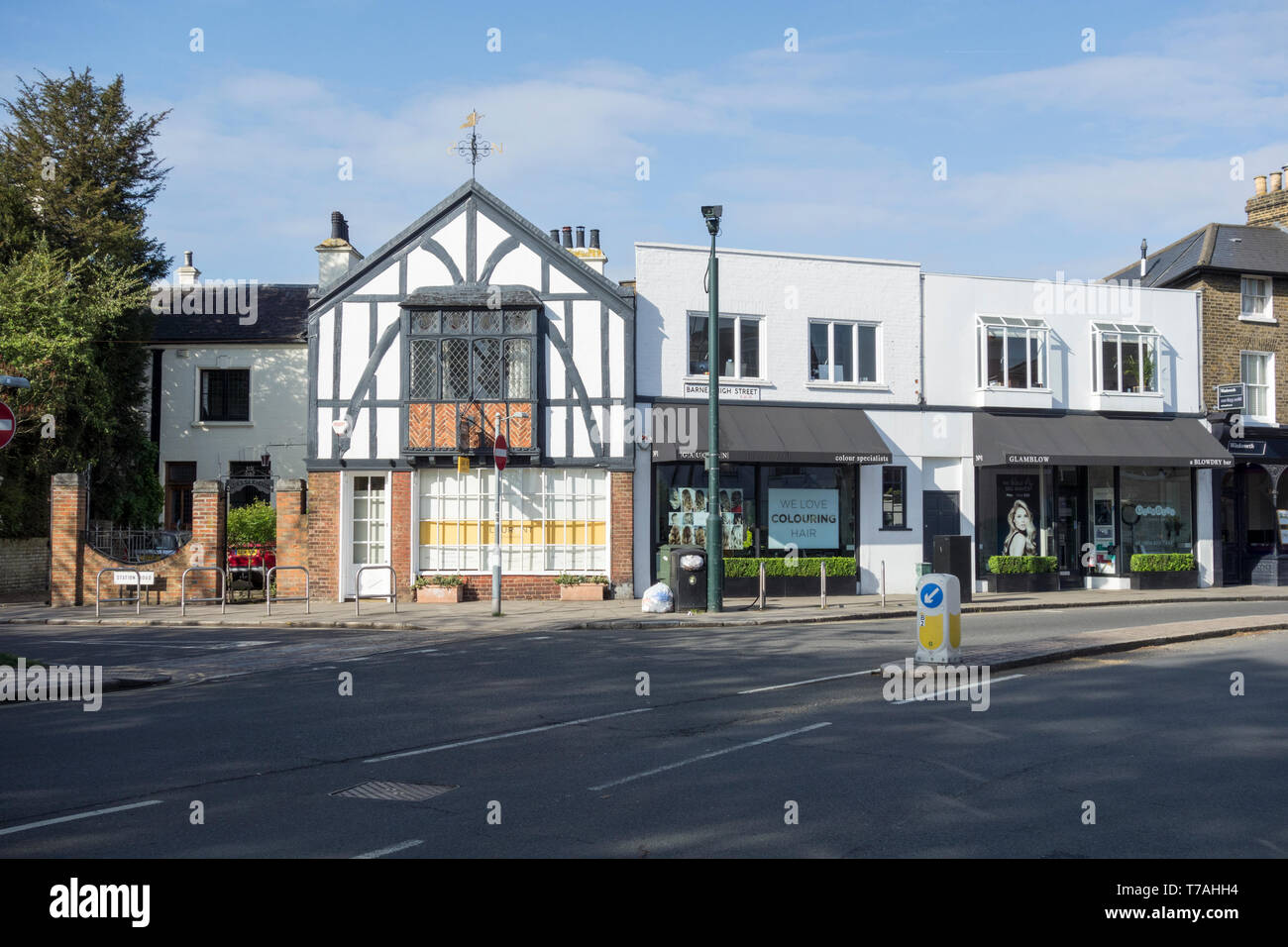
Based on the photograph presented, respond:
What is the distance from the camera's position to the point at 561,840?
585 centimetres

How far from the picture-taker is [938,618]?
11.8 metres

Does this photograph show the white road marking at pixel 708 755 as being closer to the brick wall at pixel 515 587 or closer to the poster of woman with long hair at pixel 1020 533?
the brick wall at pixel 515 587

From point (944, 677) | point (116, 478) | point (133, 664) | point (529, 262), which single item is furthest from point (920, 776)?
point (116, 478)

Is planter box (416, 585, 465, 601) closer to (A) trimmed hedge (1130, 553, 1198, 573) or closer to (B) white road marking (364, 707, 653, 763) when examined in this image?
(B) white road marking (364, 707, 653, 763)

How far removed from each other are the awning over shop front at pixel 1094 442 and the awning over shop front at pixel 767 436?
3054 mm

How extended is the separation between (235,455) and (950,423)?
20931 mm

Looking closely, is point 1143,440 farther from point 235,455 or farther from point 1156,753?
point 235,455

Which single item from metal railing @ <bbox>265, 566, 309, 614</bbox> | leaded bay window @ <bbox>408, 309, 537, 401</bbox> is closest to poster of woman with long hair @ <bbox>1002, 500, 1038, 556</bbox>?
leaded bay window @ <bbox>408, 309, 537, 401</bbox>

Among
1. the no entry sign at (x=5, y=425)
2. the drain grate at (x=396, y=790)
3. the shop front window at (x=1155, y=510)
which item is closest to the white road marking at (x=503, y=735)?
the drain grate at (x=396, y=790)

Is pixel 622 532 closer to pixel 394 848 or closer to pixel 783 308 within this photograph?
pixel 783 308

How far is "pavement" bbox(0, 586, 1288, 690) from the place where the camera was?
1366 centimetres

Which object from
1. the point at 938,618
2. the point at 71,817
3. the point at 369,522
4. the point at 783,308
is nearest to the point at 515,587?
the point at 369,522

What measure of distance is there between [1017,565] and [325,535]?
15858 millimetres

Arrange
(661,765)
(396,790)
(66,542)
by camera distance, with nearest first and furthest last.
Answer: (396,790) → (661,765) → (66,542)
